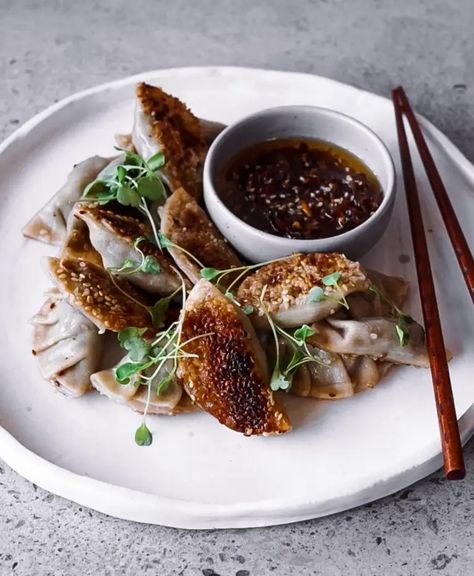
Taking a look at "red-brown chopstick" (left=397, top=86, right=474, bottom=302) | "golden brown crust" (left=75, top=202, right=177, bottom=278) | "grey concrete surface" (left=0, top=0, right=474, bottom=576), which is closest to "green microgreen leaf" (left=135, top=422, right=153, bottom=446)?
"grey concrete surface" (left=0, top=0, right=474, bottom=576)

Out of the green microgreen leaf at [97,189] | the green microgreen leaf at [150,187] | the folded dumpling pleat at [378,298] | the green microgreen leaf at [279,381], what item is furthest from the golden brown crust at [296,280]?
the green microgreen leaf at [97,189]

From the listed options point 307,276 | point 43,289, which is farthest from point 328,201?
point 43,289

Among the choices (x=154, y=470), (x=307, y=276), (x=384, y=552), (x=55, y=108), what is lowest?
(x=384, y=552)

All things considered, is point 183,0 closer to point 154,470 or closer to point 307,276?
point 307,276

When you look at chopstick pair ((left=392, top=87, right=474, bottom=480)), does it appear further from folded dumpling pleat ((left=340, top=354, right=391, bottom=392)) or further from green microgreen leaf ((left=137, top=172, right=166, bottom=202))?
green microgreen leaf ((left=137, top=172, right=166, bottom=202))

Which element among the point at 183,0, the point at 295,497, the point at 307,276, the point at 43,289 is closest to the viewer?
the point at 295,497

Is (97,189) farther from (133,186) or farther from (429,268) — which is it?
(429,268)

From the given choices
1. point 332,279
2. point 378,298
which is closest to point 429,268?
point 378,298

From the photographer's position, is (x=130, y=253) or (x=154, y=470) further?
(x=130, y=253)
